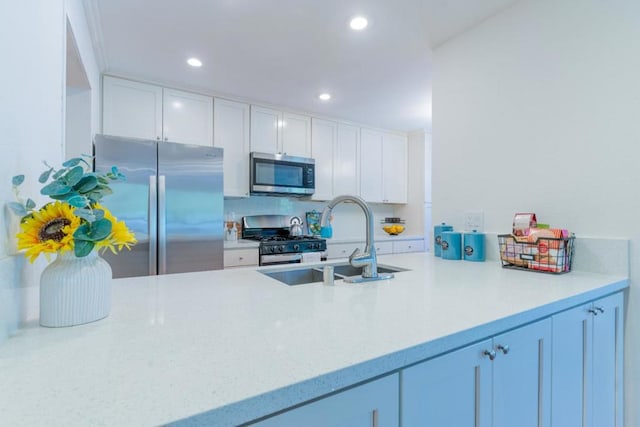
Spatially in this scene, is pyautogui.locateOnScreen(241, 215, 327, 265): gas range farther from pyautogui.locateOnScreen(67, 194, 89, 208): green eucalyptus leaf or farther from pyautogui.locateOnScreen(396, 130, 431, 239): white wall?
pyautogui.locateOnScreen(67, 194, 89, 208): green eucalyptus leaf

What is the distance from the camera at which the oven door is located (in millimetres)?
2965

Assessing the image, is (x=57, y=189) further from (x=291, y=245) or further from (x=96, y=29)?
(x=291, y=245)

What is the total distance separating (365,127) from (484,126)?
2462 mm

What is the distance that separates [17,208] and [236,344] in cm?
57

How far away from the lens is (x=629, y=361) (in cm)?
130

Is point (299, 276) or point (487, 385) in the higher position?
point (299, 276)

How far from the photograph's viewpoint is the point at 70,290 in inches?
28.2

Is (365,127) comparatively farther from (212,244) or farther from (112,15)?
(112,15)

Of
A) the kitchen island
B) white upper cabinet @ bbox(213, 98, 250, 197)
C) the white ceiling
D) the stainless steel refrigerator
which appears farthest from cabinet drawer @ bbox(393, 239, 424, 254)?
the kitchen island

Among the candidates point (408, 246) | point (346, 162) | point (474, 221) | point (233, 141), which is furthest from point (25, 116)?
point (408, 246)

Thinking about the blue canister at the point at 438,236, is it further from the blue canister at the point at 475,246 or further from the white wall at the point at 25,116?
the white wall at the point at 25,116

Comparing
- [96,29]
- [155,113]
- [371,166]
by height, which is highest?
[96,29]

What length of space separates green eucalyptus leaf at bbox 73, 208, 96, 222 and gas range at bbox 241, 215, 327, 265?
228 centimetres

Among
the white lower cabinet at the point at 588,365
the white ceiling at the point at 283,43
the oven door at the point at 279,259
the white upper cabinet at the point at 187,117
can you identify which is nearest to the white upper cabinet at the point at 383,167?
the white ceiling at the point at 283,43
